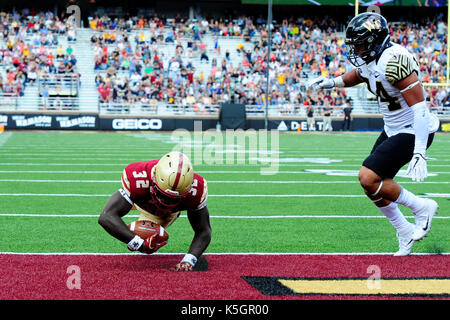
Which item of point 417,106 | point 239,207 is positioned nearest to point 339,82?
point 417,106

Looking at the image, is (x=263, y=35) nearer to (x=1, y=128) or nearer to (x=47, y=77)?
(x=47, y=77)

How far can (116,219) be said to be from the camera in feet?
15.2

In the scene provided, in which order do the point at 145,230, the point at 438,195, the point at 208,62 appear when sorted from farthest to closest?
the point at 208,62
the point at 438,195
the point at 145,230

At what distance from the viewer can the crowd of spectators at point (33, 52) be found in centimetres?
2998

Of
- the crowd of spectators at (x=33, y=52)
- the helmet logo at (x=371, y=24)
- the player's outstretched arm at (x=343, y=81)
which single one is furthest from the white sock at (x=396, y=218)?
the crowd of spectators at (x=33, y=52)

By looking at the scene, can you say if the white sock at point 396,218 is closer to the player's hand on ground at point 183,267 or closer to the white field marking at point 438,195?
the player's hand on ground at point 183,267

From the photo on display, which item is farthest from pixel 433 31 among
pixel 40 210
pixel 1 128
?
pixel 40 210

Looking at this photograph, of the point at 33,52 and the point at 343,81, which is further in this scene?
the point at 33,52

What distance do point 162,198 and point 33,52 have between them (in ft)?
93.5

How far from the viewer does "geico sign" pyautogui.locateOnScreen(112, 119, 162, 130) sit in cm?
2922

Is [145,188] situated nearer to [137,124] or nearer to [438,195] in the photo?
[438,195]

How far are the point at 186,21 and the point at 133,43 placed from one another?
4.46 meters

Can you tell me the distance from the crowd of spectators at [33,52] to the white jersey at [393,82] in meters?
25.9

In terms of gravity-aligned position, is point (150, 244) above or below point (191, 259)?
above
